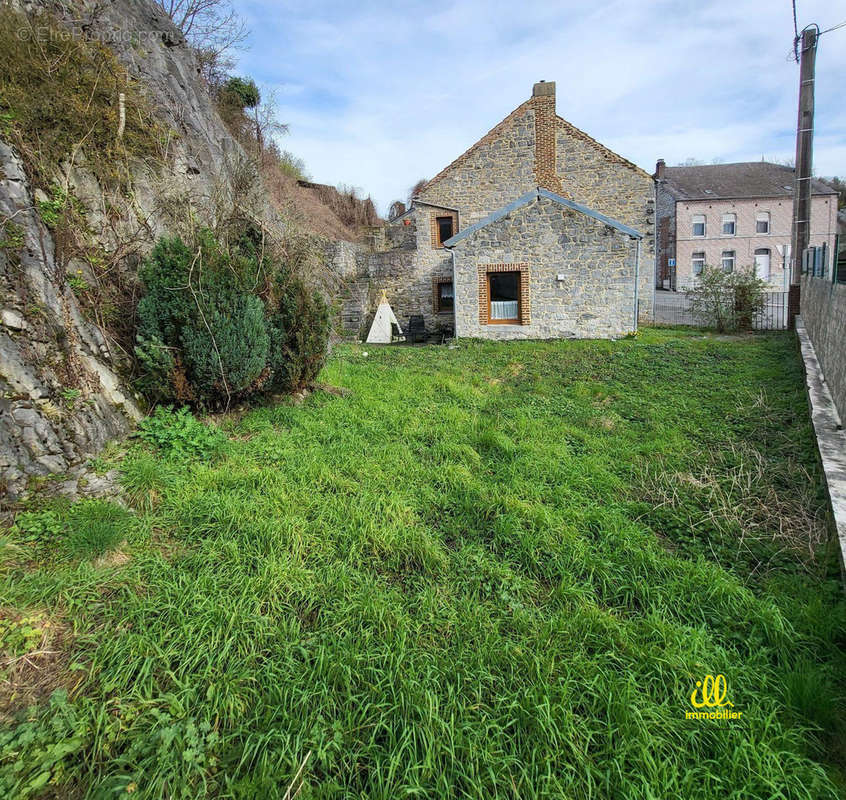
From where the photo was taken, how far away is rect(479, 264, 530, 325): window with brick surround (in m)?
13.3

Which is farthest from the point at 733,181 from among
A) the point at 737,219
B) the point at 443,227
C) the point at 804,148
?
the point at 443,227

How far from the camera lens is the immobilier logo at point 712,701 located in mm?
2131

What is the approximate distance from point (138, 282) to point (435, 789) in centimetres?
554

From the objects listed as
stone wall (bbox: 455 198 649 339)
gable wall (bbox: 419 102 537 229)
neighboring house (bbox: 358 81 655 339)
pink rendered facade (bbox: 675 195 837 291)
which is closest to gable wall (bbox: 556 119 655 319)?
neighboring house (bbox: 358 81 655 339)

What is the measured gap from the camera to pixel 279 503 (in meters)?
3.91

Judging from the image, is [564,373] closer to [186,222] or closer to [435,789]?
[186,222]

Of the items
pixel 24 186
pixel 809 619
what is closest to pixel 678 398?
pixel 809 619

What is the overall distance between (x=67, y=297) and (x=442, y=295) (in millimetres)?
14633

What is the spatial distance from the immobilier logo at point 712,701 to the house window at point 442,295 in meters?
16.3

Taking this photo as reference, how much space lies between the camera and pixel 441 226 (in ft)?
59.2

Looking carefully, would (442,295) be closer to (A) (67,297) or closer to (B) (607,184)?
(B) (607,184)

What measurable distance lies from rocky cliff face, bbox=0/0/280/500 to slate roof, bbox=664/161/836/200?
3529cm

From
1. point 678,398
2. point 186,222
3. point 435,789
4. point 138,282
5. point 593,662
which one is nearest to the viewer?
point 435,789

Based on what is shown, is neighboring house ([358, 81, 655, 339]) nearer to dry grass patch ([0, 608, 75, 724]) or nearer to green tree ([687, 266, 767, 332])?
green tree ([687, 266, 767, 332])
